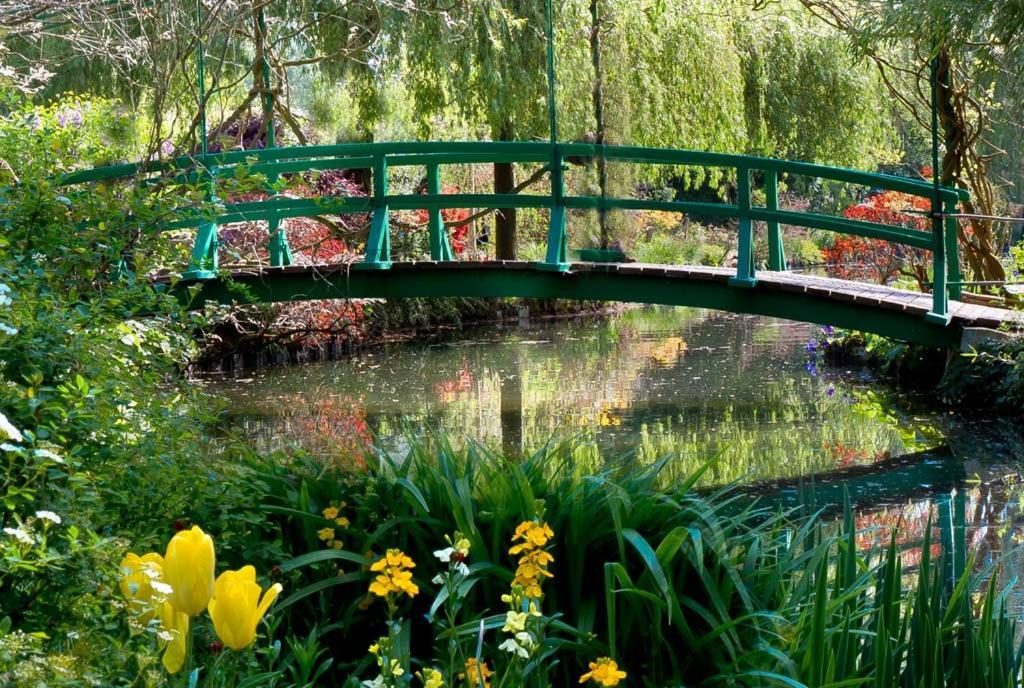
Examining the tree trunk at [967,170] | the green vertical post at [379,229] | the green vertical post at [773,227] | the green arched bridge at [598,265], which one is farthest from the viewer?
the tree trunk at [967,170]

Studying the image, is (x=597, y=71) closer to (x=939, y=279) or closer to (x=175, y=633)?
(x=939, y=279)

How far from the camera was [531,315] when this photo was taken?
14.7m

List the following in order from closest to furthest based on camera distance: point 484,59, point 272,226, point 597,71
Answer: point 272,226, point 484,59, point 597,71

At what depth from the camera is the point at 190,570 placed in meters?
1.61

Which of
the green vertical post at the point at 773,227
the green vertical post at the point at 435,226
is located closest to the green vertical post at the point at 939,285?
the green vertical post at the point at 773,227

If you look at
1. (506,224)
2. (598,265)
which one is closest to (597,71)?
(506,224)

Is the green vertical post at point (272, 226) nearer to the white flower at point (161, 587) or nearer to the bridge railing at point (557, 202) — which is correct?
the bridge railing at point (557, 202)

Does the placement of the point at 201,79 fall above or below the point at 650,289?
above

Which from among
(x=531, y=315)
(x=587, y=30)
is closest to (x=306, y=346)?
(x=531, y=315)

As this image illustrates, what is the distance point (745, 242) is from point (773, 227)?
1.77 ft

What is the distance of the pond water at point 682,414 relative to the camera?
655 cm

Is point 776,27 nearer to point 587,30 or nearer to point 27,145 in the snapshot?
point 587,30

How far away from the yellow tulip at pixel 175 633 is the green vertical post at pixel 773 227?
7.22 meters

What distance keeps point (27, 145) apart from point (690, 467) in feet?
11.7
